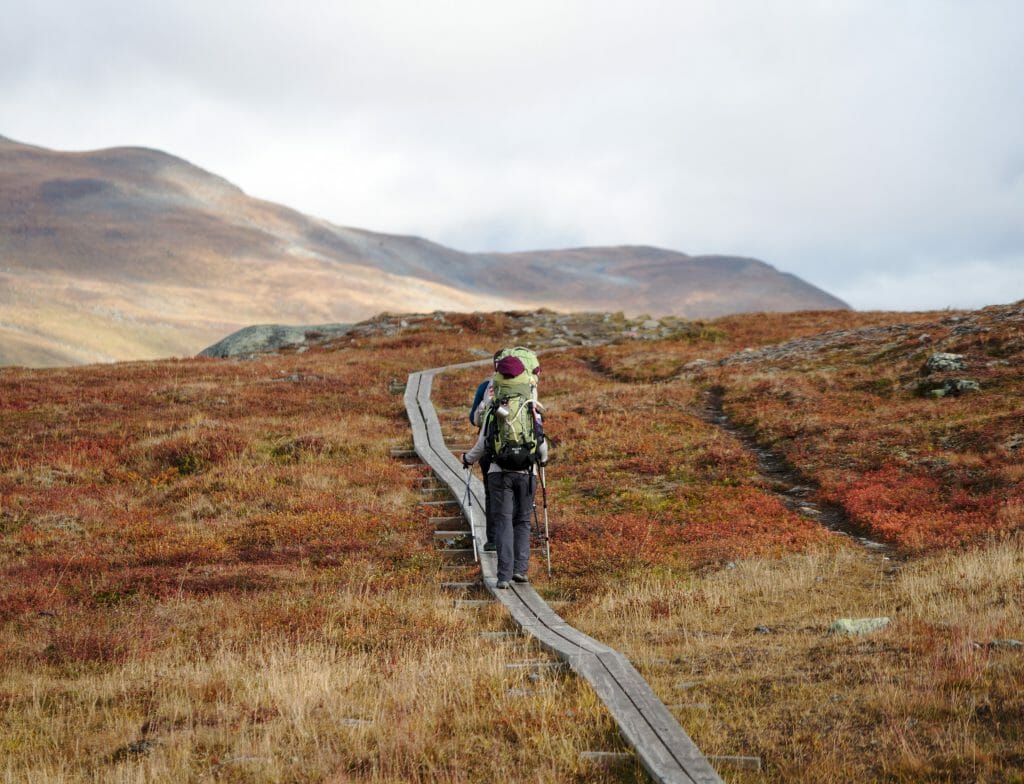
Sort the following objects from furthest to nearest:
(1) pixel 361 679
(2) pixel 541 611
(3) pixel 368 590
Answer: (3) pixel 368 590, (2) pixel 541 611, (1) pixel 361 679

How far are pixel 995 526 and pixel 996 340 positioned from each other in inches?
640

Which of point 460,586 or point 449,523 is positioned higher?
point 449,523

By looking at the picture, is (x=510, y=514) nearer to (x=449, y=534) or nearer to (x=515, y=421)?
(x=515, y=421)

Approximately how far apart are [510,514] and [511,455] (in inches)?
36.5

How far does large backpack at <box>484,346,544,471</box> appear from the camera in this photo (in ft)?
41.1

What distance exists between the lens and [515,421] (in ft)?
41.2

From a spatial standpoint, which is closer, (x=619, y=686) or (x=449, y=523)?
(x=619, y=686)

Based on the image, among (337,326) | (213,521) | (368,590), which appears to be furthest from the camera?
(337,326)

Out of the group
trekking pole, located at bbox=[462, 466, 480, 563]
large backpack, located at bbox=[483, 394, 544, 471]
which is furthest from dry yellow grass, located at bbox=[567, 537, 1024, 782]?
trekking pole, located at bbox=[462, 466, 480, 563]

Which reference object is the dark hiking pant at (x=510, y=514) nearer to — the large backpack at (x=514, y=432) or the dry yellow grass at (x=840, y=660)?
the large backpack at (x=514, y=432)

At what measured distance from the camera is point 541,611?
38.5 feet

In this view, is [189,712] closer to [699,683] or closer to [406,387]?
[699,683]

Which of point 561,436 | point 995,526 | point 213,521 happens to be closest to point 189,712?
point 213,521

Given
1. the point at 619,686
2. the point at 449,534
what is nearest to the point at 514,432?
the point at 449,534
